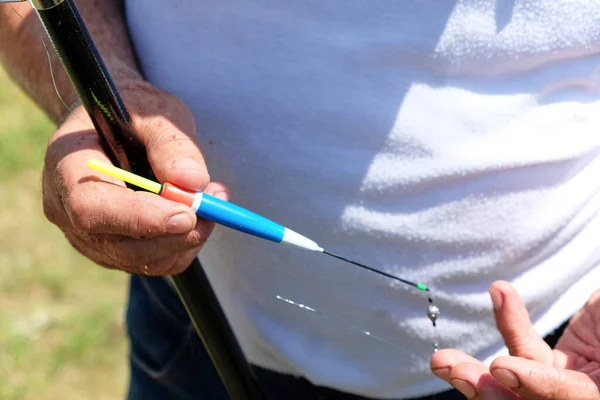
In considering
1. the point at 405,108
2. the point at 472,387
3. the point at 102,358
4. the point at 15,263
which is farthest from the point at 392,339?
the point at 15,263

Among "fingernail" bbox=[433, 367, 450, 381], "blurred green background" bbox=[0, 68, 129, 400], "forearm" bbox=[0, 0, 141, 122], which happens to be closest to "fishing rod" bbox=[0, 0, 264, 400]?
"forearm" bbox=[0, 0, 141, 122]

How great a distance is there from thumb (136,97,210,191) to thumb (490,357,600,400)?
31 cm

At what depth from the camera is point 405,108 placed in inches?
31.4

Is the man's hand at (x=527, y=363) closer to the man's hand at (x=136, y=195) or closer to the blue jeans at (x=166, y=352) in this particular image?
the man's hand at (x=136, y=195)

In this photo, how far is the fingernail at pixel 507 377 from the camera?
0.68 meters

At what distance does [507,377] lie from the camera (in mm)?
686

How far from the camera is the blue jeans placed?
3.51ft

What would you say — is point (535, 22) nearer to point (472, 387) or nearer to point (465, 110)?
point (465, 110)

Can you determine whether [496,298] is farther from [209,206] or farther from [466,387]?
[209,206]

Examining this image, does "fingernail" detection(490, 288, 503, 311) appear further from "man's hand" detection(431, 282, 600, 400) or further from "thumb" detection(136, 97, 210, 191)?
"thumb" detection(136, 97, 210, 191)

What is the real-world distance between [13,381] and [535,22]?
1712mm

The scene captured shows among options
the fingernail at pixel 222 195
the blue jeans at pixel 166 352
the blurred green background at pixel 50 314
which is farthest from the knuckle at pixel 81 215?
the blurred green background at pixel 50 314

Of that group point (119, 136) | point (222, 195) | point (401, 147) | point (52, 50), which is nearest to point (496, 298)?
point (401, 147)

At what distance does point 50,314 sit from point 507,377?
1.78 metres
